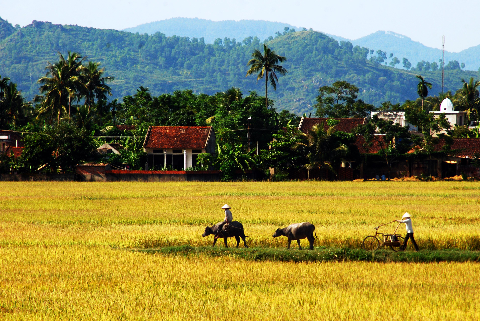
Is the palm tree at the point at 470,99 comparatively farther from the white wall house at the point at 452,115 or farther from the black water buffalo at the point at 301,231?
the black water buffalo at the point at 301,231

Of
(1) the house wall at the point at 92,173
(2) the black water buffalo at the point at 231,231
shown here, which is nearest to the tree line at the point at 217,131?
(1) the house wall at the point at 92,173

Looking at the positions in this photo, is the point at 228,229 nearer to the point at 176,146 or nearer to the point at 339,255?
the point at 339,255

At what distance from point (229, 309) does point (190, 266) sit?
3.90m

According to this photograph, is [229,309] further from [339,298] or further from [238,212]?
[238,212]

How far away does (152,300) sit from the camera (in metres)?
11.4

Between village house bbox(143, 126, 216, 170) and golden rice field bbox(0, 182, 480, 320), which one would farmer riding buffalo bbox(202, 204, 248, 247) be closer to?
golden rice field bbox(0, 182, 480, 320)

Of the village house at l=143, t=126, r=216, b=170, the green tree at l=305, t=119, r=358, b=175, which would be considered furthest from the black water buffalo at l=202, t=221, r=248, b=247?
the village house at l=143, t=126, r=216, b=170

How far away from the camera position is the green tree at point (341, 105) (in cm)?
8944

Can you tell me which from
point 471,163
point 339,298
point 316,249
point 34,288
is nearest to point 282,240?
point 316,249

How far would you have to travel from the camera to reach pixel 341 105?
9106 centimetres

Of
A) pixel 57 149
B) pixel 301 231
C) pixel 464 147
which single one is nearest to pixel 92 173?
pixel 57 149

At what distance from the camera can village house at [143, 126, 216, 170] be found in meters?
58.1

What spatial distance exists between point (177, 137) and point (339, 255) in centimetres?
4463

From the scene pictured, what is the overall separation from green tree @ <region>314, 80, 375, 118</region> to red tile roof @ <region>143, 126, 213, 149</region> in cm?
3501
